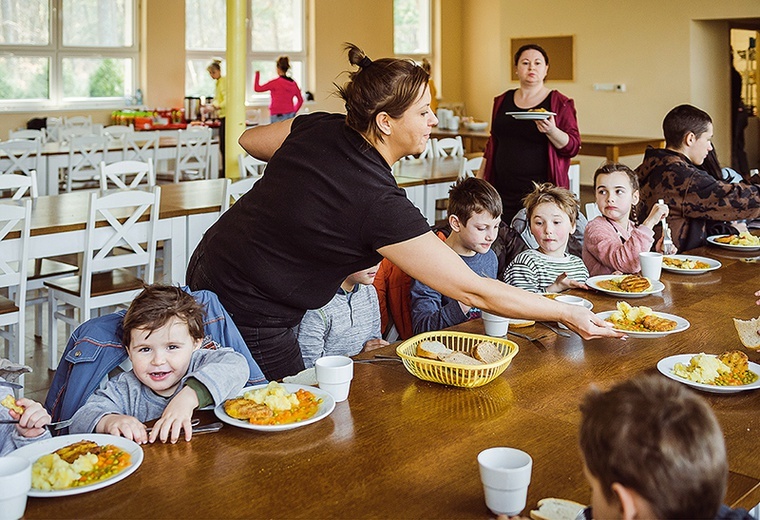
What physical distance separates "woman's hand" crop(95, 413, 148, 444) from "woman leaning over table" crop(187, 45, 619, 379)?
0.63 m

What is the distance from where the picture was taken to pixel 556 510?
1.48m

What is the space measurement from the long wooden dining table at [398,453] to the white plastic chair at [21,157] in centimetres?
547

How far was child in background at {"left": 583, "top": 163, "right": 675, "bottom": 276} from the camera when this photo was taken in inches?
140

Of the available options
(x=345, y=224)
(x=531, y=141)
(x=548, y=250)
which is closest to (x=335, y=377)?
(x=345, y=224)

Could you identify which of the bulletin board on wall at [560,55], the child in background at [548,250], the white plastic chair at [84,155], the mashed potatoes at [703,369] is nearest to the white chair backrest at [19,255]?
the child in background at [548,250]

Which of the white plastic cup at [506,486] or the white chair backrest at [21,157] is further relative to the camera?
the white chair backrest at [21,157]

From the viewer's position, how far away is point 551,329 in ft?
8.64

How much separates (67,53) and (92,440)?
10.2 m

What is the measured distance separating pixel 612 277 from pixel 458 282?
125 centimetres

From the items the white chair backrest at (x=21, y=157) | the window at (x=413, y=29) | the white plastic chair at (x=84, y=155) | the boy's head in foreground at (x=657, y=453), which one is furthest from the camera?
the window at (x=413, y=29)

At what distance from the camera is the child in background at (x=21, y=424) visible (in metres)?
1.79

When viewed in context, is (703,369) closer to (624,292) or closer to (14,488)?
(624,292)

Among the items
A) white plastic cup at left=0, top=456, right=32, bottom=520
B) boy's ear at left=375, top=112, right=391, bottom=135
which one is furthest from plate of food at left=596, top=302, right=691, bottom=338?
white plastic cup at left=0, top=456, right=32, bottom=520

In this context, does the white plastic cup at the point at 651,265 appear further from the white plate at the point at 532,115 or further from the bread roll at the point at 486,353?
the white plate at the point at 532,115
